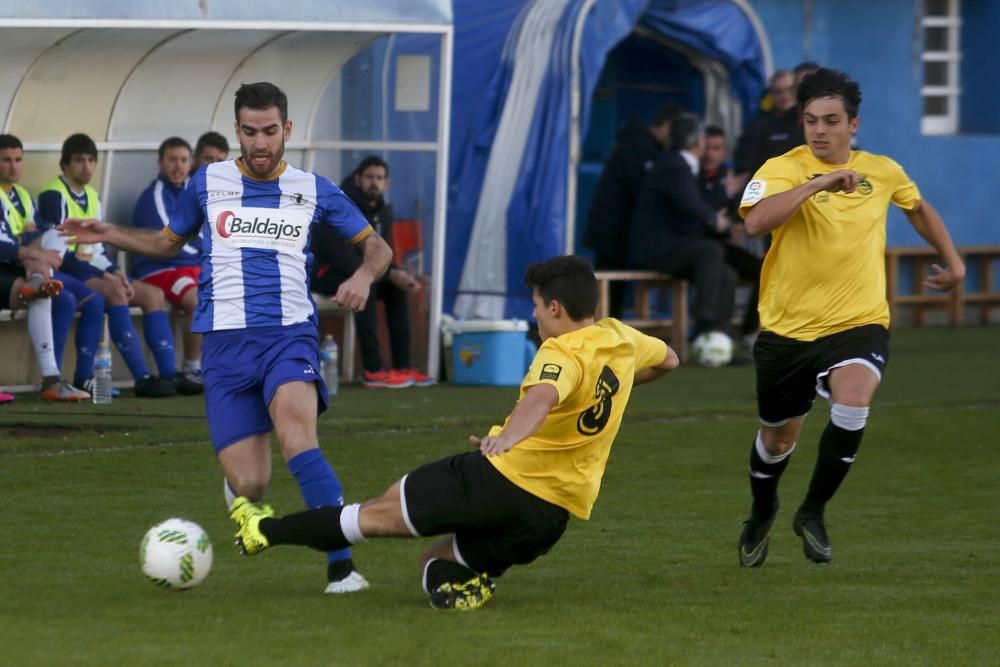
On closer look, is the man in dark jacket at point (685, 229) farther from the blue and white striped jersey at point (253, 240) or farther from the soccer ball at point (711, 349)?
the blue and white striped jersey at point (253, 240)

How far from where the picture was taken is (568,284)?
6.01 m

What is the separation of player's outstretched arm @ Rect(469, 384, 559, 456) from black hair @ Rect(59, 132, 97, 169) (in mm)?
6984

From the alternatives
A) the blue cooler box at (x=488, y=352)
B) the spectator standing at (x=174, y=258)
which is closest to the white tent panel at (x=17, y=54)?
the spectator standing at (x=174, y=258)

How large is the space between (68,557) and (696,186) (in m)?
8.73

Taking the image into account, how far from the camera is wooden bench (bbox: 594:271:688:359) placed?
15227mm

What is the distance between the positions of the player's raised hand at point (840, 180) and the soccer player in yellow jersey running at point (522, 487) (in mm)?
1138

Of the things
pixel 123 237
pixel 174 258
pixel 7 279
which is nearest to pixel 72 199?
pixel 7 279

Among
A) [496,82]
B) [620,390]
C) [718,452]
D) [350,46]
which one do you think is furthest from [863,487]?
[496,82]

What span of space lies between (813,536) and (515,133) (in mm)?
8664

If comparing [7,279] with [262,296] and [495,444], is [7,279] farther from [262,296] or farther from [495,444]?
[495,444]

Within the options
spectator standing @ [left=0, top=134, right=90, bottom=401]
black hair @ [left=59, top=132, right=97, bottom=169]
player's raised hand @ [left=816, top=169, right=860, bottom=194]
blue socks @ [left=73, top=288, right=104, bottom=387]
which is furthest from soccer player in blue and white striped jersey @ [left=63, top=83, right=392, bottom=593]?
black hair @ [left=59, top=132, right=97, bottom=169]

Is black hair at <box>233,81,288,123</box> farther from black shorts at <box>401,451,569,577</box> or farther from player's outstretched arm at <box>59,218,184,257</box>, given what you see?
black shorts at <box>401,451,569,577</box>

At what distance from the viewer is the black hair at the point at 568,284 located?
6.01 metres

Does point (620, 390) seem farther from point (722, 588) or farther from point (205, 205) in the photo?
point (205, 205)
